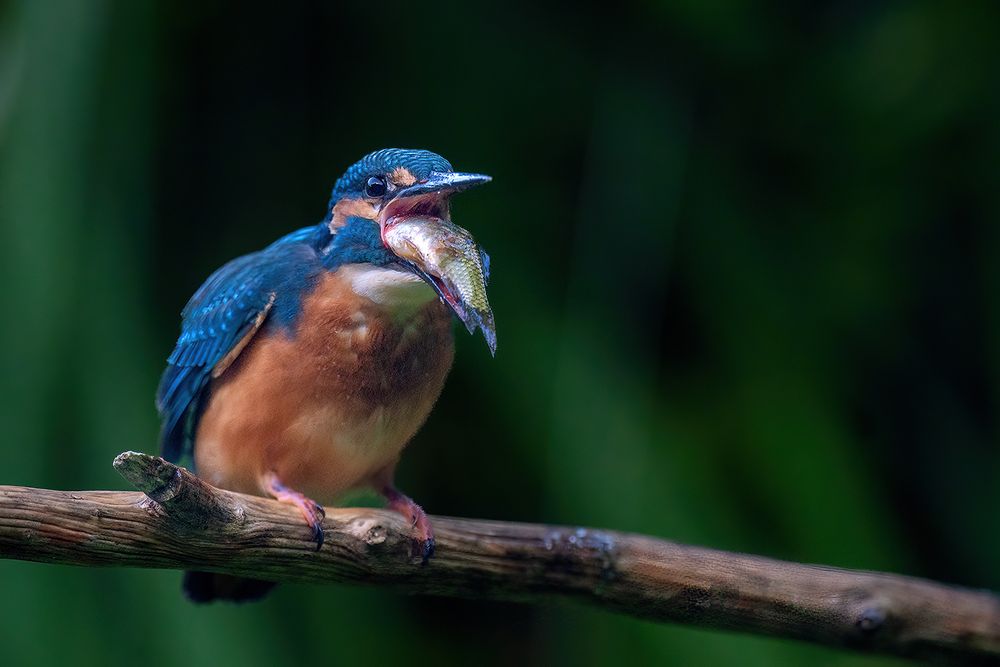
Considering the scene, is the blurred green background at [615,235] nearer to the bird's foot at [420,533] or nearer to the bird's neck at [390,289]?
the bird's foot at [420,533]

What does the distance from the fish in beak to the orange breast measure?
0.16 meters

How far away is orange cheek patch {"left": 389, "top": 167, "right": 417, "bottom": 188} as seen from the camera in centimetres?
172

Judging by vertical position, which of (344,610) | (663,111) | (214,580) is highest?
(663,111)

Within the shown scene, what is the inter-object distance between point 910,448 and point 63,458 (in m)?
2.16

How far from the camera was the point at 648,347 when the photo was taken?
297cm

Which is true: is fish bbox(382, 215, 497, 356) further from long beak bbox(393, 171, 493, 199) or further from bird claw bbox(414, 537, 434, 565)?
bird claw bbox(414, 537, 434, 565)

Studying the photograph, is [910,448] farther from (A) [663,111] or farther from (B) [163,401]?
(B) [163,401]

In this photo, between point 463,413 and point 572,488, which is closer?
point 572,488

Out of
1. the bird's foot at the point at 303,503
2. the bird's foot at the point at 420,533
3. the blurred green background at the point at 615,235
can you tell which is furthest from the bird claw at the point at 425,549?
the blurred green background at the point at 615,235

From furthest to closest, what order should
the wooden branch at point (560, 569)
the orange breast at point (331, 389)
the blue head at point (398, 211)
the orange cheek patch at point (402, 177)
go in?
1. the orange breast at point (331, 389)
2. the orange cheek patch at point (402, 177)
3. the blue head at point (398, 211)
4. the wooden branch at point (560, 569)

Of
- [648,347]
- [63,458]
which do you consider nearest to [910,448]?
[648,347]

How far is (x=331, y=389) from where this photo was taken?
183 cm

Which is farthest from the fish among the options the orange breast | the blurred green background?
the blurred green background

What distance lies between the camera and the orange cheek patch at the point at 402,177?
5.66ft
